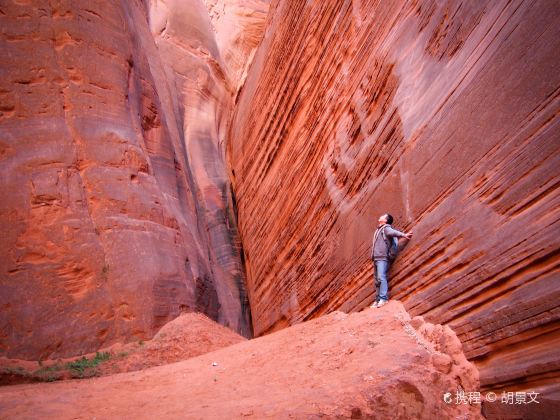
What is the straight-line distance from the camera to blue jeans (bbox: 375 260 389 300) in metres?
4.84

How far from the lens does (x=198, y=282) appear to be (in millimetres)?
8578

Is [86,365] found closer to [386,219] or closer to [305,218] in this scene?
[386,219]

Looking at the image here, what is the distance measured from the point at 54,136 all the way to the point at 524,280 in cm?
637

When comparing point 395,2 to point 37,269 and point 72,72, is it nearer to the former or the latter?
point 72,72

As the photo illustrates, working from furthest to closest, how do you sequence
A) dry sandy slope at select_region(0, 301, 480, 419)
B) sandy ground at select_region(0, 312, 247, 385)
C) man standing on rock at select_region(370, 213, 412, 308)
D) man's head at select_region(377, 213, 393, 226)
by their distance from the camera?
1. sandy ground at select_region(0, 312, 247, 385)
2. man's head at select_region(377, 213, 393, 226)
3. man standing on rock at select_region(370, 213, 412, 308)
4. dry sandy slope at select_region(0, 301, 480, 419)

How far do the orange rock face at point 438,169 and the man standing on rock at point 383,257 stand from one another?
106mm

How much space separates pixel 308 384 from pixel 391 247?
198 centimetres

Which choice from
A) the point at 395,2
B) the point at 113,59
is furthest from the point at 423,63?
the point at 113,59

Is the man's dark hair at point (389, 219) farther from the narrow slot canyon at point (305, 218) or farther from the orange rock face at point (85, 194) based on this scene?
the orange rock face at point (85, 194)

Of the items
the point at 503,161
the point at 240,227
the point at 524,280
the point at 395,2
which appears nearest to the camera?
the point at 524,280

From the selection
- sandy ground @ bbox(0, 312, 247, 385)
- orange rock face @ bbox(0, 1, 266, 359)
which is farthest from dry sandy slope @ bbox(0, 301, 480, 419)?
orange rock face @ bbox(0, 1, 266, 359)

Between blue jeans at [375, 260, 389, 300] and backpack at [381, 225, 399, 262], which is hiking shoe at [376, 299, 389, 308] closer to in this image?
blue jeans at [375, 260, 389, 300]

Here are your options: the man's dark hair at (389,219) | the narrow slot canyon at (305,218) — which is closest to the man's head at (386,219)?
the man's dark hair at (389,219)

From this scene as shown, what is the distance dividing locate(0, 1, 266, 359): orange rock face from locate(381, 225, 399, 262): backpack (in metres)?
3.58
